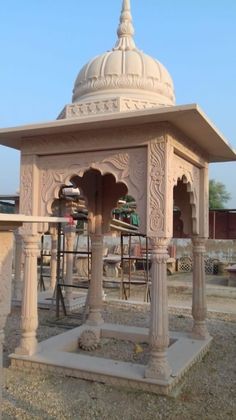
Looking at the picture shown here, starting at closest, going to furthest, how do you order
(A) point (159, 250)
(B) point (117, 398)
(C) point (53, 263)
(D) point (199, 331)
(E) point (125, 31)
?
(B) point (117, 398)
(A) point (159, 250)
(E) point (125, 31)
(D) point (199, 331)
(C) point (53, 263)

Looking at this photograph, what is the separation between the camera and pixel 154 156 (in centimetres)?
506

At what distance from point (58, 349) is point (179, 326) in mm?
3338

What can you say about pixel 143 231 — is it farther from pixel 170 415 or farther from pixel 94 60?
pixel 94 60

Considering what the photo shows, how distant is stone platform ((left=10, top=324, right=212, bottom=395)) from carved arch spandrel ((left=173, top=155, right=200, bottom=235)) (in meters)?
1.80

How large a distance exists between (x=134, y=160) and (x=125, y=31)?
7.94 feet

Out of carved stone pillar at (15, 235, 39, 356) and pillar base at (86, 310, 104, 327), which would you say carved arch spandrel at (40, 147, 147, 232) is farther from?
pillar base at (86, 310, 104, 327)

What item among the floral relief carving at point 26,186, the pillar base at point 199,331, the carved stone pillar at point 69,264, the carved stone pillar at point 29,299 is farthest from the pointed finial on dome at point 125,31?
the carved stone pillar at point 69,264

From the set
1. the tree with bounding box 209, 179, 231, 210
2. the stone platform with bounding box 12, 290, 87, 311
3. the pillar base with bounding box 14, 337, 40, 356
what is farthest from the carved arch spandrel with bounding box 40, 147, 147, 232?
the tree with bounding box 209, 179, 231, 210

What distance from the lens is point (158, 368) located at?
4.87 m

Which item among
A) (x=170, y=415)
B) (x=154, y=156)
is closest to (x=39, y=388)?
(x=170, y=415)

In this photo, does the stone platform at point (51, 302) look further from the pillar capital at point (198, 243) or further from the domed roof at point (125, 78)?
the domed roof at point (125, 78)

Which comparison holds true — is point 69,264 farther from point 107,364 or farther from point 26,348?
point 107,364

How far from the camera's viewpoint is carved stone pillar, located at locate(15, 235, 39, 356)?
18.3ft

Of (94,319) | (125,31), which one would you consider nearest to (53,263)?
(94,319)
